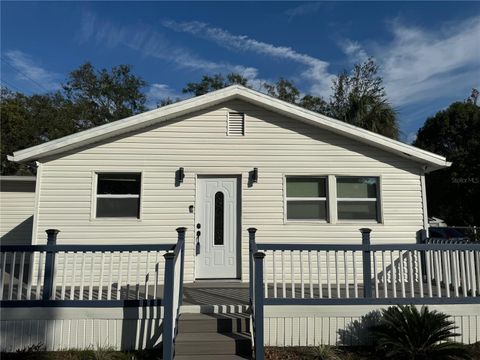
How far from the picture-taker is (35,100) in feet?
92.8

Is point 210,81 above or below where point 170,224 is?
above

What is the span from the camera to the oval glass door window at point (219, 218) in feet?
26.5

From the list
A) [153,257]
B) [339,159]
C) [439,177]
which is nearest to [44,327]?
[153,257]

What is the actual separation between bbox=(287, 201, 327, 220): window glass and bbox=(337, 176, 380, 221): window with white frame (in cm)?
38

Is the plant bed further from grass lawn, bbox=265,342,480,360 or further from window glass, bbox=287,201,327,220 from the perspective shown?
window glass, bbox=287,201,327,220

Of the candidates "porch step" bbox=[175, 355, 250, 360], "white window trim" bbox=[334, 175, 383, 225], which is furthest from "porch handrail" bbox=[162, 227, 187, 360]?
"white window trim" bbox=[334, 175, 383, 225]

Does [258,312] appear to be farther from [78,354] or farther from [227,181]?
[227,181]

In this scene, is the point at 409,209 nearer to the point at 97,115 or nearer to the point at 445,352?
the point at 445,352

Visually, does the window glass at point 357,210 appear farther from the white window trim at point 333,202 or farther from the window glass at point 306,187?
the window glass at point 306,187

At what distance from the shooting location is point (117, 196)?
26.8ft

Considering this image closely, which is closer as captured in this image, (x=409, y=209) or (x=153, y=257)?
(x=153, y=257)

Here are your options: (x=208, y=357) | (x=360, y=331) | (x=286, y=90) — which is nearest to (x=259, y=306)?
(x=208, y=357)

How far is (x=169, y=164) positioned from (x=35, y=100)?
82.2 ft

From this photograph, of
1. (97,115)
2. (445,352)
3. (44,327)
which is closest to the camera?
(445,352)
